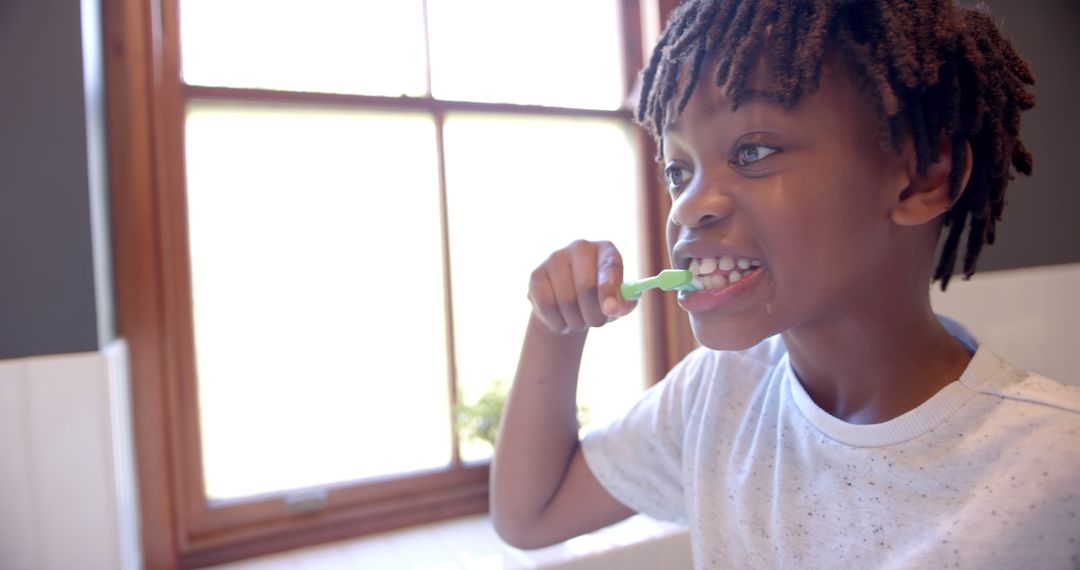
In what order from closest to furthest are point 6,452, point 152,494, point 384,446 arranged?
point 6,452, point 152,494, point 384,446

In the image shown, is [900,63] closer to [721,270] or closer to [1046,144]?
[721,270]

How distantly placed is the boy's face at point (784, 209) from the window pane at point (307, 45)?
85 cm

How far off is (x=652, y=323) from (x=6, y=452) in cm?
112

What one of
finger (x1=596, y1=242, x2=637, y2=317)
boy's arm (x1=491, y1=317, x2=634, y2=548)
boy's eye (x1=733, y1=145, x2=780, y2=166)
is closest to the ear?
boy's eye (x1=733, y1=145, x2=780, y2=166)

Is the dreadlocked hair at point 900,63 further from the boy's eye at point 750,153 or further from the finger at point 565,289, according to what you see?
the finger at point 565,289

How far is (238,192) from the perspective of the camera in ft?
3.90

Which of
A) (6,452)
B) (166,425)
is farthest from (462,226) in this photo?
(6,452)

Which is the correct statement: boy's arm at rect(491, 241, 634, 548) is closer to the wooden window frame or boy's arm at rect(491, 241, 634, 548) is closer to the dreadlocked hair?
the dreadlocked hair

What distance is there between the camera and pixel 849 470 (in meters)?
0.58

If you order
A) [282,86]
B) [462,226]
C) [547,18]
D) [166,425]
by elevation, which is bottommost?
[166,425]

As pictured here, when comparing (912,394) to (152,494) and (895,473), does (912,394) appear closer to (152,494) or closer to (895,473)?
(895,473)

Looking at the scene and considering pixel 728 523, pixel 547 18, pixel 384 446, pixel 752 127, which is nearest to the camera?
pixel 752 127

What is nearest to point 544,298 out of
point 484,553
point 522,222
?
point 484,553

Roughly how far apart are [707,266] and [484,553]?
2.50ft
